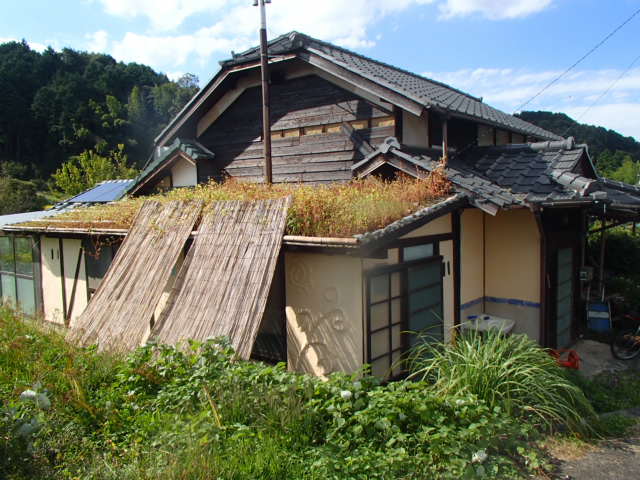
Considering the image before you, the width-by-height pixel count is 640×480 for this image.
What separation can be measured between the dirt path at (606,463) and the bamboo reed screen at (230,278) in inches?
138

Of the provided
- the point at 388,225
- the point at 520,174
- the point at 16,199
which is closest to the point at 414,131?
the point at 520,174

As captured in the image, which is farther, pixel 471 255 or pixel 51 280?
pixel 51 280

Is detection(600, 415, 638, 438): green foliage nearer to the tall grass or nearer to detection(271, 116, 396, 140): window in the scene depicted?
the tall grass

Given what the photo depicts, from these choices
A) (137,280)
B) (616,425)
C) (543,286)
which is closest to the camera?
(616,425)

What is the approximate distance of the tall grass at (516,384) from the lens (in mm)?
4781

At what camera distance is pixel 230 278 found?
21.0 ft

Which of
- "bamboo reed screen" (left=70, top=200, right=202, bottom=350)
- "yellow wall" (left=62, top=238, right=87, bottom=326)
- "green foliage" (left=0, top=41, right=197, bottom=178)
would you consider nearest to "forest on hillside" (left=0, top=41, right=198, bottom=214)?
"green foliage" (left=0, top=41, right=197, bottom=178)

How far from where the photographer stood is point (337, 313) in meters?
6.17

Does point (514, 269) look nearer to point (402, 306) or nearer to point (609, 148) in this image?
point (402, 306)

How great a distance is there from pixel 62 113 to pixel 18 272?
48.4m

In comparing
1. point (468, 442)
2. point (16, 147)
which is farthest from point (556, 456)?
point (16, 147)

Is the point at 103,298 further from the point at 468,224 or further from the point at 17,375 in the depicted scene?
the point at 468,224

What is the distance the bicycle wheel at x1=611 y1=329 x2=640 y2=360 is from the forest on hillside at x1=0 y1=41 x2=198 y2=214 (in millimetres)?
48937

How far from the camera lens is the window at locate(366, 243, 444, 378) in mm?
6305
